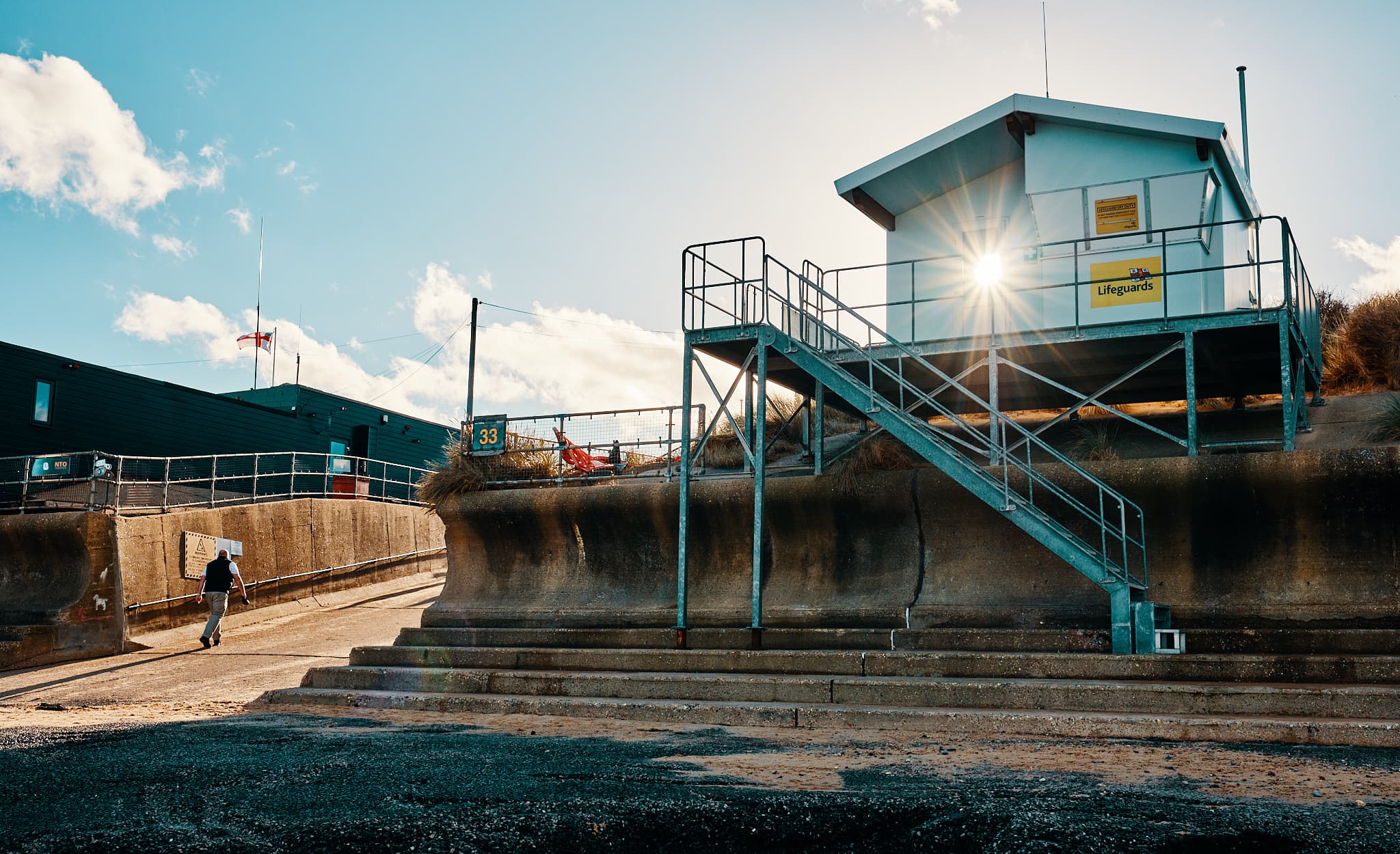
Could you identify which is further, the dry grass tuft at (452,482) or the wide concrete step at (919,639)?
the dry grass tuft at (452,482)

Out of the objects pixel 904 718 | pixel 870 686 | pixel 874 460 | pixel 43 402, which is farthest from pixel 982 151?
pixel 43 402

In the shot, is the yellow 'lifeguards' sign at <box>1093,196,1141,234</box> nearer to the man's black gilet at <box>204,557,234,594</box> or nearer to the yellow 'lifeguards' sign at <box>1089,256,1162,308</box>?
the yellow 'lifeguards' sign at <box>1089,256,1162,308</box>

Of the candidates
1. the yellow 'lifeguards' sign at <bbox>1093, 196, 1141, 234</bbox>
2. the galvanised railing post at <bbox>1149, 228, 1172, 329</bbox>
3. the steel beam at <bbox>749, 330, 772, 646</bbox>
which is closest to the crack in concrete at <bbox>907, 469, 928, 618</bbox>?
the steel beam at <bbox>749, 330, 772, 646</bbox>

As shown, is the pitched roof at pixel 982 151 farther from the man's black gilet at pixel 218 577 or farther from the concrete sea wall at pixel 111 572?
the concrete sea wall at pixel 111 572

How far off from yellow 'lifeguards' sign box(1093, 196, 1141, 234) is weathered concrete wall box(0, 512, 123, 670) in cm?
1621

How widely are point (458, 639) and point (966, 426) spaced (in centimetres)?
714

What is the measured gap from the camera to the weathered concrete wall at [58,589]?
57.0 feet

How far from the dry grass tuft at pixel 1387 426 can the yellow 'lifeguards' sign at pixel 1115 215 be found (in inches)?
145

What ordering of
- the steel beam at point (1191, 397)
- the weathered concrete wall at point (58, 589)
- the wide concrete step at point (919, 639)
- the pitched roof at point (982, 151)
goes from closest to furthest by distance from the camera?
the wide concrete step at point (919, 639)
the steel beam at point (1191, 397)
the pitched roof at point (982, 151)
the weathered concrete wall at point (58, 589)

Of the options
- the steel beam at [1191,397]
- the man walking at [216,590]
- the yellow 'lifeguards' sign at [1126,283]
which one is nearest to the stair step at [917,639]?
the steel beam at [1191,397]

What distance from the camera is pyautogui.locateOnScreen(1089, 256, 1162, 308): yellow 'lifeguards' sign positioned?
1369 centimetres

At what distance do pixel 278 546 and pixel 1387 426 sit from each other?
746 inches

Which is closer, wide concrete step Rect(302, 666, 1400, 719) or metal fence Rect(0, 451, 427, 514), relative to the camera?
wide concrete step Rect(302, 666, 1400, 719)

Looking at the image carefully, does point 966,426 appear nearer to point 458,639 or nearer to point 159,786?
point 458,639
